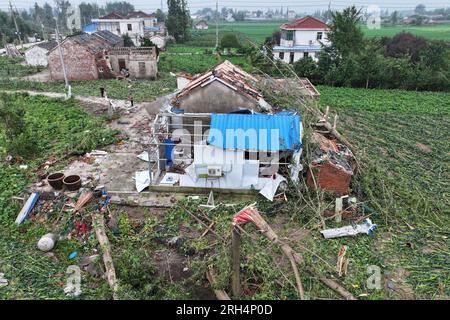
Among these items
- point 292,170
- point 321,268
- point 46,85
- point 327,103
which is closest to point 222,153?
point 292,170

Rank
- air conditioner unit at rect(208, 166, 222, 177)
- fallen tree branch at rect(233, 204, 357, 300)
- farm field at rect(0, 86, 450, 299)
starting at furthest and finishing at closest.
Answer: air conditioner unit at rect(208, 166, 222, 177), farm field at rect(0, 86, 450, 299), fallen tree branch at rect(233, 204, 357, 300)

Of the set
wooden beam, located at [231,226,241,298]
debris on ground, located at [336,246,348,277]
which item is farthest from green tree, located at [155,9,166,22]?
wooden beam, located at [231,226,241,298]

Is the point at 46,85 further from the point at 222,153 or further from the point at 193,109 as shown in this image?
the point at 222,153

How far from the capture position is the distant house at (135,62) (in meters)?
27.3

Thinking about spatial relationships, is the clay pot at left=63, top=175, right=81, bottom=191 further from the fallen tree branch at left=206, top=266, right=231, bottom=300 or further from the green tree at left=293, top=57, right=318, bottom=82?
the green tree at left=293, top=57, right=318, bottom=82

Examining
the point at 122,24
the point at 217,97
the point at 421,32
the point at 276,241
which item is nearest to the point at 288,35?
the point at 217,97

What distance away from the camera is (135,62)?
27.3 m

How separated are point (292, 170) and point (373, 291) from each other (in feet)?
14.7

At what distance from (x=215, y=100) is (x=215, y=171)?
11.8 ft

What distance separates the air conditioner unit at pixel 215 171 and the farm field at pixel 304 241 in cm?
106

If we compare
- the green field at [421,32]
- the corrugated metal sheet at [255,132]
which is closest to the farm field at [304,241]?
the corrugated metal sheet at [255,132]

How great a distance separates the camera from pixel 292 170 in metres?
10.9

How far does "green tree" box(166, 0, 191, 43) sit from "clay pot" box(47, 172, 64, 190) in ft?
151

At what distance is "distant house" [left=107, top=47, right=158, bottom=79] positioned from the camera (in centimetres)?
2727
